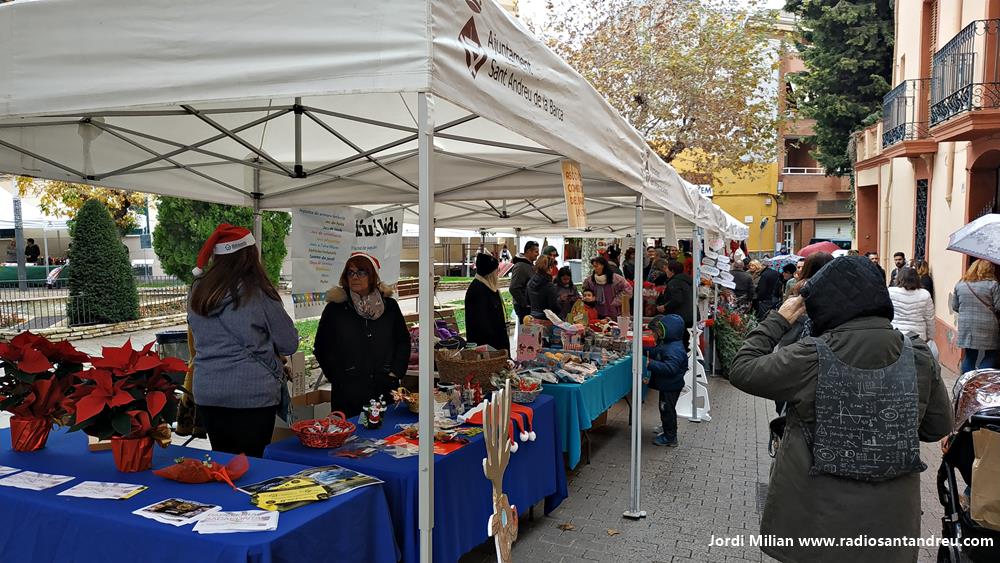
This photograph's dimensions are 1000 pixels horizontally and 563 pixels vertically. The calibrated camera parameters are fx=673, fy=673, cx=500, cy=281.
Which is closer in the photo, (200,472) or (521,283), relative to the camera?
(200,472)

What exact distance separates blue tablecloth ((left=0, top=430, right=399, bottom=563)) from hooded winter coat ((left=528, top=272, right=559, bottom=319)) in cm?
636

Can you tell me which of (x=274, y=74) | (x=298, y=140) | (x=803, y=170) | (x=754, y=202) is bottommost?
(x=274, y=74)

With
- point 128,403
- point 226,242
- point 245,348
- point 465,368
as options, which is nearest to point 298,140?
point 226,242

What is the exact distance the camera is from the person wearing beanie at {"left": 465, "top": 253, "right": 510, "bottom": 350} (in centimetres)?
621

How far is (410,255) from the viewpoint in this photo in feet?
105

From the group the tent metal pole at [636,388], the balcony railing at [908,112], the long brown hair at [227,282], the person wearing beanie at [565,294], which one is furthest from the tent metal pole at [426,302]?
the balcony railing at [908,112]

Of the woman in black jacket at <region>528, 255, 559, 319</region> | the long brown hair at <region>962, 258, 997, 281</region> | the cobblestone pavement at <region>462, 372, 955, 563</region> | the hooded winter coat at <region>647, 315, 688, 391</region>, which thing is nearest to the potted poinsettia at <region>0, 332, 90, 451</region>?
the cobblestone pavement at <region>462, 372, 955, 563</region>

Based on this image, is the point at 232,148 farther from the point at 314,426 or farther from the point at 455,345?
the point at 314,426

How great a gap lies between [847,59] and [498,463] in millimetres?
20487

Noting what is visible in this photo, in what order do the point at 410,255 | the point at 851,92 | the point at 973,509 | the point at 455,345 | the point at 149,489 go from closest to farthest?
the point at 149,489 < the point at 973,509 < the point at 455,345 < the point at 851,92 < the point at 410,255

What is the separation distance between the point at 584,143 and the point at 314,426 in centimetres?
172

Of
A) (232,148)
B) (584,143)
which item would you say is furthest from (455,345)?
(584,143)

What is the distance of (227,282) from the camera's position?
2918mm

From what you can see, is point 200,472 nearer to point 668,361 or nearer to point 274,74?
point 274,74
